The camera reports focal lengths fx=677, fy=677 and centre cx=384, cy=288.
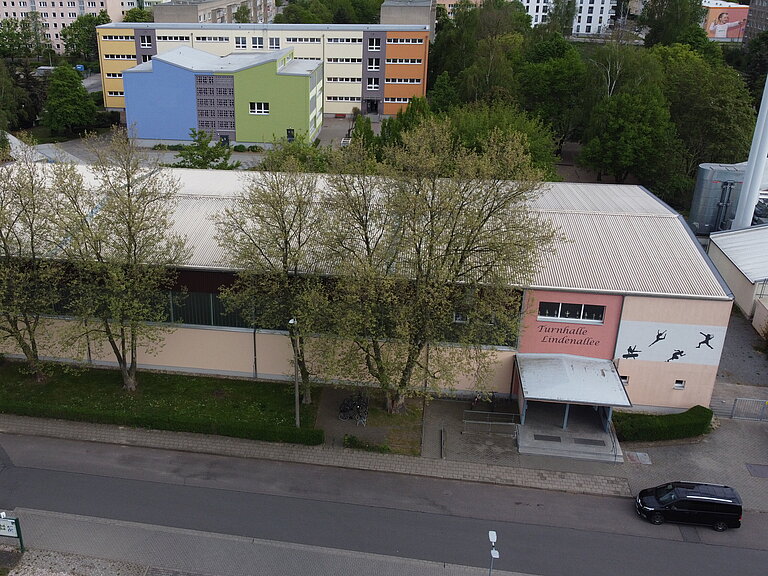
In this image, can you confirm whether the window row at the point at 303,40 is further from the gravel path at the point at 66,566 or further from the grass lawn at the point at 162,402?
the gravel path at the point at 66,566

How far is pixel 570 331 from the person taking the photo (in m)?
26.7

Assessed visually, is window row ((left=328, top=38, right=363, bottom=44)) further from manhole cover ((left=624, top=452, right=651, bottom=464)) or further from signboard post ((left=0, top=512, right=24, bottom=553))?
signboard post ((left=0, top=512, right=24, bottom=553))

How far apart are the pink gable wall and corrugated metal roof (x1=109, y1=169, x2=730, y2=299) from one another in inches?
19.1

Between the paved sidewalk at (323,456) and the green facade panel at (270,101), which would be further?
the green facade panel at (270,101)

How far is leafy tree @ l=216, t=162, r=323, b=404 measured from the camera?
79.3 ft

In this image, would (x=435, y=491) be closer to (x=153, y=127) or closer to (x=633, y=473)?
(x=633, y=473)

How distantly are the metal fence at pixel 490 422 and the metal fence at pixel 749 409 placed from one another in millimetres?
9141

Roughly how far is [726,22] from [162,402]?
144647mm

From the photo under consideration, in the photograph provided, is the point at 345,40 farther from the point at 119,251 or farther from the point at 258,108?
the point at 119,251

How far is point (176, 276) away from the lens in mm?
27031

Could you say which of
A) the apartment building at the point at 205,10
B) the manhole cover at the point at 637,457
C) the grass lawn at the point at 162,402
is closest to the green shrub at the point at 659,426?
the manhole cover at the point at 637,457

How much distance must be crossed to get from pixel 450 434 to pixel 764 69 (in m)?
83.9

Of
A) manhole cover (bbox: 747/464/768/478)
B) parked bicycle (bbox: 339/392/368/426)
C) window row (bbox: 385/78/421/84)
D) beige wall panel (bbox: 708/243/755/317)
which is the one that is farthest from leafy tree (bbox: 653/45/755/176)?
parked bicycle (bbox: 339/392/368/426)

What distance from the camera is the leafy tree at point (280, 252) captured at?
2416 cm
